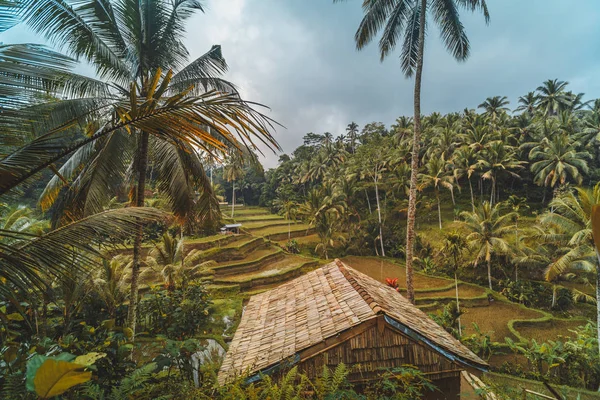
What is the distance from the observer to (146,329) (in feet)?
29.7

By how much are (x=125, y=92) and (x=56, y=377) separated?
5.22m

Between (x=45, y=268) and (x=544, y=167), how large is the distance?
2826 centimetres

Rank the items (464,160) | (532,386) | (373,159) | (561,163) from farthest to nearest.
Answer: (373,159)
(464,160)
(561,163)
(532,386)

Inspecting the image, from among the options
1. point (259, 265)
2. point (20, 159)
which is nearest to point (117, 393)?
point (20, 159)

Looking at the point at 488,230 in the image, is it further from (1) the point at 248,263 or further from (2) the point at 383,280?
(1) the point at 248,263

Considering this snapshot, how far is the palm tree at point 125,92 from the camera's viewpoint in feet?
6.08

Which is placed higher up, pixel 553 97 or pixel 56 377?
pixel 553 97

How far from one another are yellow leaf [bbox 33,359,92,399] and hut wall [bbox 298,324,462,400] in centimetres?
324

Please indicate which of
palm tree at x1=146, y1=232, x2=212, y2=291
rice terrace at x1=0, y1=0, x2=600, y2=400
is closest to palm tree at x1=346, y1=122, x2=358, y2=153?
rice terrace at x1=0, y1=0, x2=600, y2=400

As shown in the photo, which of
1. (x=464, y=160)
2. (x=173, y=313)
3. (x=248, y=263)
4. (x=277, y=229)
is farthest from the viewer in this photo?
(x=277, y=229)

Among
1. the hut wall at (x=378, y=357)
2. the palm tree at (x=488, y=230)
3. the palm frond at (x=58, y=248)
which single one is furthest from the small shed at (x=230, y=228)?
the palm frond at (x=58, y=248)

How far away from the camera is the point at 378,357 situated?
150 inches

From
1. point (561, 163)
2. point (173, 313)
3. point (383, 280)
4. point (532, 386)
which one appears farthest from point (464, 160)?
point (173, 313)

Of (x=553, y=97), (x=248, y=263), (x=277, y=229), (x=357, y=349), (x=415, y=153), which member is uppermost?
(x=553, y=97)
